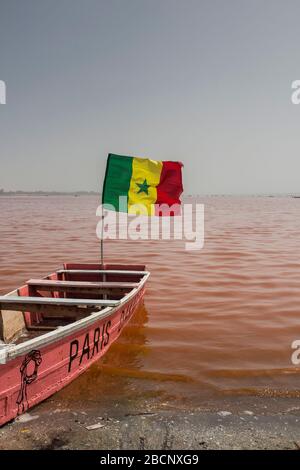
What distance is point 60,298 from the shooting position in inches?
329

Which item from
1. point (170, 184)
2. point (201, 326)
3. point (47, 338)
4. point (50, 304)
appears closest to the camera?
point (47, 338)

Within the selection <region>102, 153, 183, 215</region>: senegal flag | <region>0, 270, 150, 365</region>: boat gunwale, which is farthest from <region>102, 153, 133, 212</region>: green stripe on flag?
<region>0, 270, 150, 365</region>: boat gunwale

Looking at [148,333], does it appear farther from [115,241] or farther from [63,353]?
[115,241]

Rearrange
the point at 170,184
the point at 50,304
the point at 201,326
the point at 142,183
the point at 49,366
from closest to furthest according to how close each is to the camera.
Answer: the point at 49,366 < the point at 50,304 < the point at 201,326 < the point at 142,183 < the point at 170,184

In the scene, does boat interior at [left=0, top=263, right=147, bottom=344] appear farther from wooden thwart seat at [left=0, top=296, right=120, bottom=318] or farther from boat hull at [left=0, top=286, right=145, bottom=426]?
boat hull at [left=0, top=286, right=145, bottom=426]

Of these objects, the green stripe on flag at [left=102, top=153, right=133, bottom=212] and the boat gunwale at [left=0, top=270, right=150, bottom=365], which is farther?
the green stripe on flag at [left=102, top=153, right=133, bottom=212]

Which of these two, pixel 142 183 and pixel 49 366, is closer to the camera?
pixel 49 366

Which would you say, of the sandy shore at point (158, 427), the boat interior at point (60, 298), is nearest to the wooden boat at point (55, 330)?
the boat interior at point (60, 298)

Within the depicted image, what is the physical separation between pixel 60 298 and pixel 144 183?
377cm

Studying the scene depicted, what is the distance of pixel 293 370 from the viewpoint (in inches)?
282

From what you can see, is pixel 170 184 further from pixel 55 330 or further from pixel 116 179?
pixel 55 330

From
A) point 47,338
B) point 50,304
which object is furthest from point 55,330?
point 50,304

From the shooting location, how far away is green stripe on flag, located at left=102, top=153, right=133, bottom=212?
9.96 metres

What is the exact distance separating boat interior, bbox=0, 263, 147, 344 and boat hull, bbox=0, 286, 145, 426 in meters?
0.66
